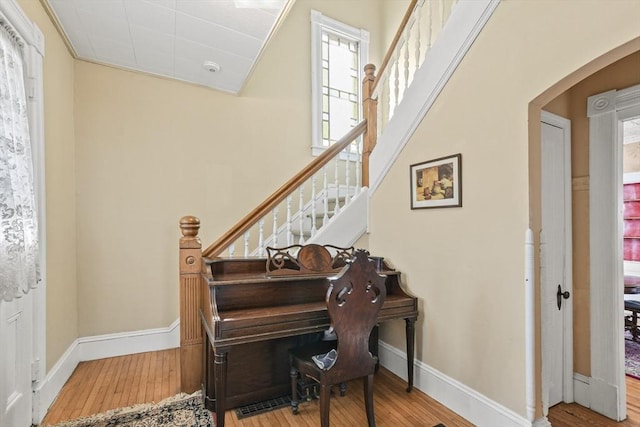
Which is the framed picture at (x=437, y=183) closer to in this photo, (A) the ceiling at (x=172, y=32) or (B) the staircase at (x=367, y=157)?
(B) the staircase at (x=367, y=157)

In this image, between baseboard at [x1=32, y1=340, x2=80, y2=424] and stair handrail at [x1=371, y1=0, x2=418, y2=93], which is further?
stair handrail at [x1=371, y1=0, x2=418, y2=93]

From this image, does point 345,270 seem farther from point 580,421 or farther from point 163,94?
point 163,94

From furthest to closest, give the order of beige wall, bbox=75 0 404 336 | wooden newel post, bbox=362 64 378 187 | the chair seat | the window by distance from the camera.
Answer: the window, wooden newel post, bbox=362 64 378 187, beige wall, bbox=75 0 404 336, the chair seat

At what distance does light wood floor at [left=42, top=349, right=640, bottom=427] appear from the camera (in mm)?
2180

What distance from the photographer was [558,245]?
2.41m

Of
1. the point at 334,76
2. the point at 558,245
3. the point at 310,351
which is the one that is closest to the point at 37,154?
the point at 310,351

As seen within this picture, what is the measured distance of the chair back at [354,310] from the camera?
1885 mm

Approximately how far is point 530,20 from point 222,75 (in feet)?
8.89

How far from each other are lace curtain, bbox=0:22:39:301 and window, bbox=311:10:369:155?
2959mm

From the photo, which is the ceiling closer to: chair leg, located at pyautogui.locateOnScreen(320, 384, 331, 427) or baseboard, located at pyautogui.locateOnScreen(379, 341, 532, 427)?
chair leg, located at pyautogui.locateOnScreen(320, 384, 331, 427)

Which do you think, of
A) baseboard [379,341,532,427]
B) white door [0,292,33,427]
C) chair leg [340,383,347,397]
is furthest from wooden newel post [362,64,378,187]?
white door [0,292,33,427]

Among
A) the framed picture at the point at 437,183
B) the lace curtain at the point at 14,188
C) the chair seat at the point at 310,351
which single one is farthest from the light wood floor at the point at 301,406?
the framed picture at the point at 437,183

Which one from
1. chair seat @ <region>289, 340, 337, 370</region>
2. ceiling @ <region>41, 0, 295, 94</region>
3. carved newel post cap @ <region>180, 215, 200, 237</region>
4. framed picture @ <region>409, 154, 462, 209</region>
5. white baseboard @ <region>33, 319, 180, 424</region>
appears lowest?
white baseboard @ <region>33, 319, 180, 424</region>

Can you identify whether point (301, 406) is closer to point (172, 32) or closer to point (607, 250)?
point (607, 250)
